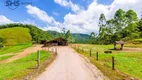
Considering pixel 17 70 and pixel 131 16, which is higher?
pixel 131 16

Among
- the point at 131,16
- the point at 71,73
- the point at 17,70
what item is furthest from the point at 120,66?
the point at 131,16

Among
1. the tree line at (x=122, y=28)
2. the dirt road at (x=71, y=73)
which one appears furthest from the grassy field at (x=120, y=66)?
the tree line at (x=122, y=28)

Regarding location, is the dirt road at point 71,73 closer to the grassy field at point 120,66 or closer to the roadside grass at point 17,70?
the grassy field at point 120,66

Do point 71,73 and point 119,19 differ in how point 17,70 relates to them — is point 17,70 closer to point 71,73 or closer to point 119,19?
point 71,73

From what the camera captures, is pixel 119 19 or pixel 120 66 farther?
pixel 119 19

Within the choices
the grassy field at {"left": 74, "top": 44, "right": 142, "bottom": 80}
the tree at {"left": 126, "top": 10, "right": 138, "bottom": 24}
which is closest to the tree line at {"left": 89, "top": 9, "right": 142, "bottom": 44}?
the tree at {"left": 126, "top": 10, "right": 138, "bottom": 24}

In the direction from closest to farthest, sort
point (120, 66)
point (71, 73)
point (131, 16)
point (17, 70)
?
point (71, 73) → point (17, 70) → point (120, 66) → point (131, 16)

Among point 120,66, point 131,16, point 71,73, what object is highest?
point 131,16

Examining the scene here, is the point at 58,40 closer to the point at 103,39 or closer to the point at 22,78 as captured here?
the point at 103,39

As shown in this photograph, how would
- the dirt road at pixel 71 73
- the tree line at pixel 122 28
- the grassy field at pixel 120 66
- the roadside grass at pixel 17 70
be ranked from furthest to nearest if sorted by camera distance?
the tree line at pixel 122 28
the grassy field at pixel 120 66
the roadside grass at pixel 17 70
the dirt road at pixel 71 73

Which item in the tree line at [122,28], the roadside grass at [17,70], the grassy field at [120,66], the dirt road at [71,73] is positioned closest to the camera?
the dirt road at [71,73]

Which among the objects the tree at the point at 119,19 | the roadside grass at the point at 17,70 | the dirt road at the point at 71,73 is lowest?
the roadside grass at the point at 17,70

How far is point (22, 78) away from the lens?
1847 centimetres

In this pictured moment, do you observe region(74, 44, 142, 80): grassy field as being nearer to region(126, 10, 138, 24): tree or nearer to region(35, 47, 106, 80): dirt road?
region(35, 47, 106, 80): dirt road
